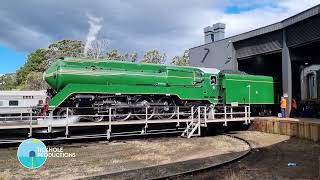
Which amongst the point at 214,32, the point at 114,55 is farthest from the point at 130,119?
the point at 114,55

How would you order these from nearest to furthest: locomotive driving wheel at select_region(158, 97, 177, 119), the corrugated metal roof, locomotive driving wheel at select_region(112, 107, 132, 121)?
locomotive driving wheel at select_region(112, 107, 132, 121) → locomotive driving wheel at select_region(158, 97, 177, 119) → the corrugated metal roof

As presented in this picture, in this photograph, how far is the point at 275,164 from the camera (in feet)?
36.0

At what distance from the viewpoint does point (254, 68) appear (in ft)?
98.6

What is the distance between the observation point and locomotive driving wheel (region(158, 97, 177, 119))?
59.7ft

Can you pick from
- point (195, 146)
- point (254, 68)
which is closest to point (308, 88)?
point (254, 68)

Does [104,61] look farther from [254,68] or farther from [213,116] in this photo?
[254,68]

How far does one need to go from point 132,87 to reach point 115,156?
6162mm

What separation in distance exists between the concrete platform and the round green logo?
544 inches

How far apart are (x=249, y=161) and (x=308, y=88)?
65.0 feet

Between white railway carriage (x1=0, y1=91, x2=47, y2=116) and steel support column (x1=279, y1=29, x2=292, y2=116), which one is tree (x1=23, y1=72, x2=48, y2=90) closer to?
white railway carriage (x1=0, y1=91, x2=47, y2=116)

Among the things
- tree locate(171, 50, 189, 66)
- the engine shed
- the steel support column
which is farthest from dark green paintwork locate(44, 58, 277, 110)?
Result: tree locate(171, 50, 189, 66)

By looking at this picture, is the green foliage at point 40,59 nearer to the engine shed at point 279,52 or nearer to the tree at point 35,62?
the tree at point 35,62

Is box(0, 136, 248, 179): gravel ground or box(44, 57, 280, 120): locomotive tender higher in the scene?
box(44, 57, 280, 120): locomotive tender

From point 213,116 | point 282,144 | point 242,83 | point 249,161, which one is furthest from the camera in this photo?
point 242,83
